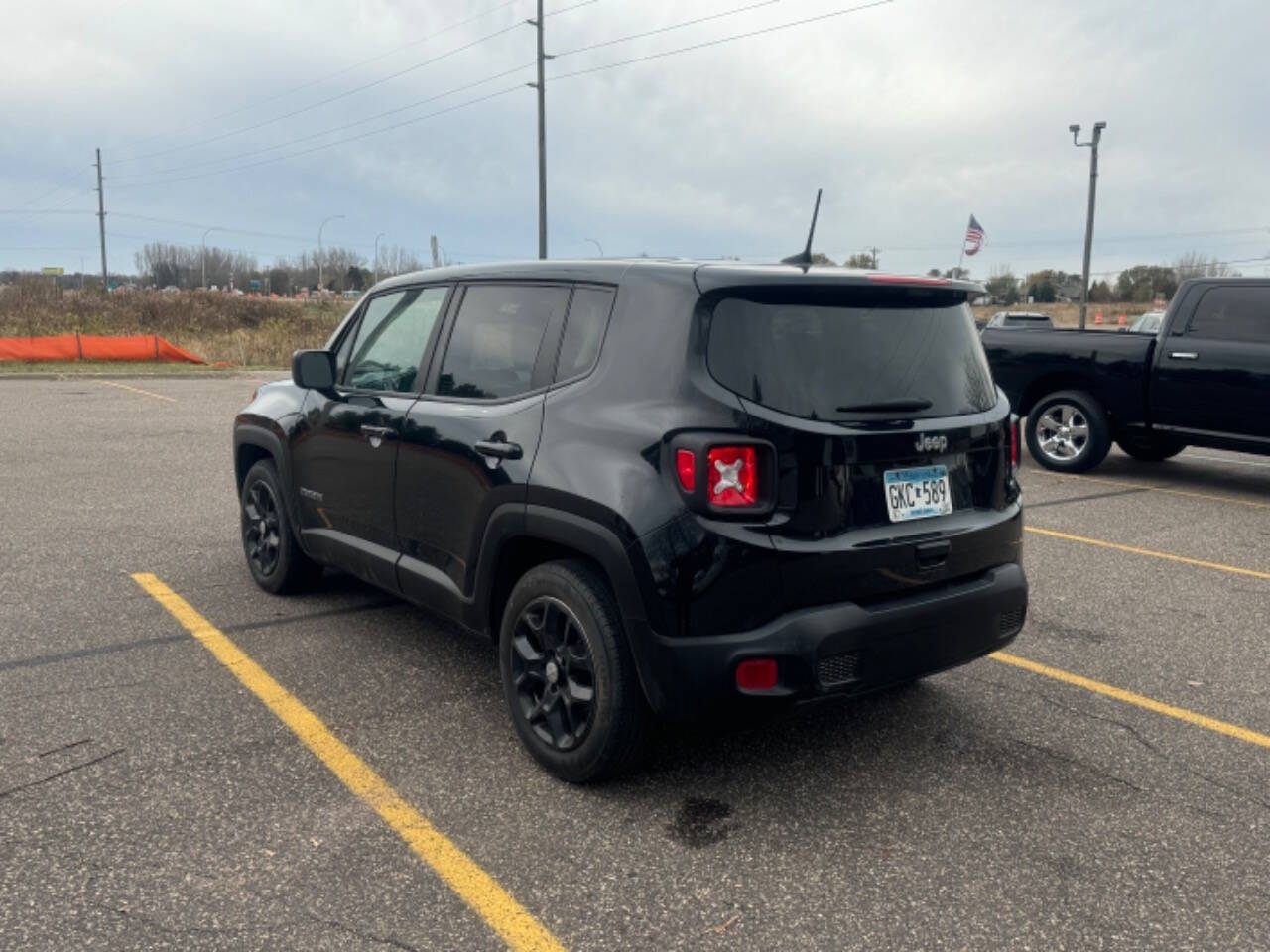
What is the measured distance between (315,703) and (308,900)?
1406mm

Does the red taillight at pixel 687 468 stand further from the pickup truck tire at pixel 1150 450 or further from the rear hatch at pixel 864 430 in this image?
the pickup truck tire at pixel 1150 450

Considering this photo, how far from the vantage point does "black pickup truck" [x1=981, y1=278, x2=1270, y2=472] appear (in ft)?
29.4

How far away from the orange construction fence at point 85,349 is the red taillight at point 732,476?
2632 centimetres

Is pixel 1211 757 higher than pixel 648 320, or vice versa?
pixel 648 320

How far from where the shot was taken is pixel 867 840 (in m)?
3.08

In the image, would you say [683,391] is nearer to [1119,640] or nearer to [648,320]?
[648,320]

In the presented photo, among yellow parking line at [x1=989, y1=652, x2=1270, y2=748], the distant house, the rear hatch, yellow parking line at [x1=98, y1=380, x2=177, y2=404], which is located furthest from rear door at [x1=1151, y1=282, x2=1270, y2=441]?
the distant house

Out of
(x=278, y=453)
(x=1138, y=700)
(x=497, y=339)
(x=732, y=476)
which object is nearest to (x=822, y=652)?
(x=732, y=476)

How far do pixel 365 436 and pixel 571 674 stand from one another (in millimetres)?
1620

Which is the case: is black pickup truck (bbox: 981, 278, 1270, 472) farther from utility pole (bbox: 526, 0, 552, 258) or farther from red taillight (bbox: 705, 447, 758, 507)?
utility pole (bbox: 526, 0, 552, 258)

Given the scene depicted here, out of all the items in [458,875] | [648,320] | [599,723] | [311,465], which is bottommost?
[458,875]

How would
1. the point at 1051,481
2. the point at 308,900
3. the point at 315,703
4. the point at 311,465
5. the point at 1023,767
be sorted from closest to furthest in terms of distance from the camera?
the point at 308,900, the point at 1023,767, the point at 315,703, the point at 311,465, the point at 1051,481

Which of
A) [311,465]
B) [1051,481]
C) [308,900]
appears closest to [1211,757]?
[308,900]

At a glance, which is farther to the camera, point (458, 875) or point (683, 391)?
point (683, 391)
